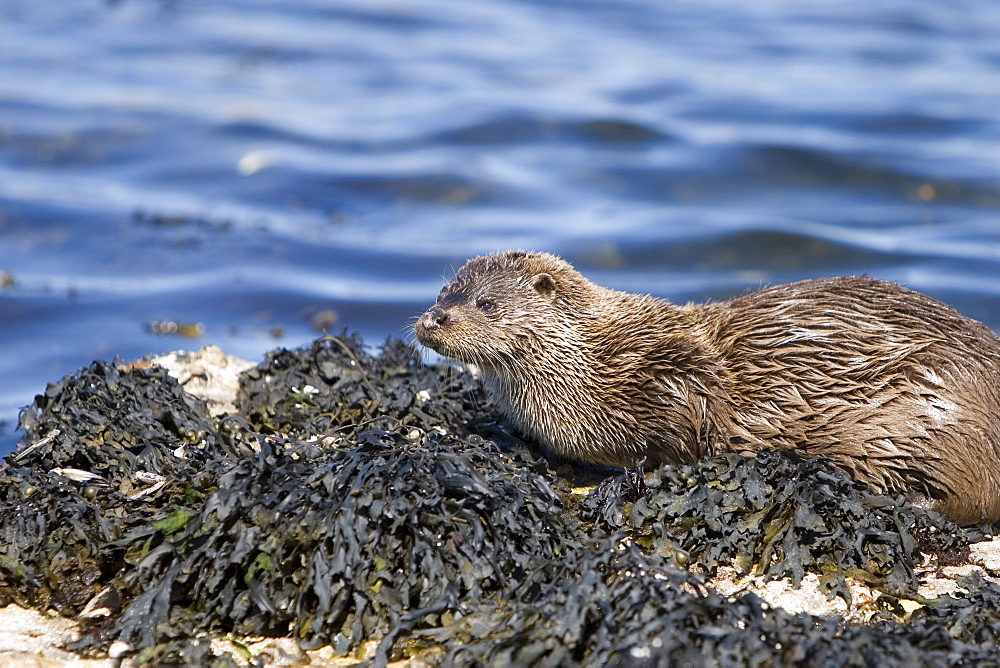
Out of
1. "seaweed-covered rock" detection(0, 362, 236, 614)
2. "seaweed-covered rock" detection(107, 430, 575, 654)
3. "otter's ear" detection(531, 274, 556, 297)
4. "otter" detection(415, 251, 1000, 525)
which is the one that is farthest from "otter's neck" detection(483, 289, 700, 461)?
"seaweed-covered rock" detection(0, 362, 236, 614)

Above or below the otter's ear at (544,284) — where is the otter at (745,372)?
below

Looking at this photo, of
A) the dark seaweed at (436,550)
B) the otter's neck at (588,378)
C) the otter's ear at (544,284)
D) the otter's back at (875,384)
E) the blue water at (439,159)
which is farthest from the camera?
the blue water at (439,159)

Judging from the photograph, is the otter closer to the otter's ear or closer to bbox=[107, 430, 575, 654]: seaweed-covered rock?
the otter's ear

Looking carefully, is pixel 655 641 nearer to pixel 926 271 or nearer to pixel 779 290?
pixel 779 290

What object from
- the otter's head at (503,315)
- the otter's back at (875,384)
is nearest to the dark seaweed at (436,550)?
the otter's back at (875,384)

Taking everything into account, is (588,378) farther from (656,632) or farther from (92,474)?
(92,474)

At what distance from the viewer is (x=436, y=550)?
3924mm

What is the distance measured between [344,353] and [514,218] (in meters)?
6.11

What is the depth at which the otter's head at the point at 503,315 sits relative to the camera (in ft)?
17.5

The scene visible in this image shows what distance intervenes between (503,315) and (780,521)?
1.71m

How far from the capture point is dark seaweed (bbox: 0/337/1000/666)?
345 centimetres

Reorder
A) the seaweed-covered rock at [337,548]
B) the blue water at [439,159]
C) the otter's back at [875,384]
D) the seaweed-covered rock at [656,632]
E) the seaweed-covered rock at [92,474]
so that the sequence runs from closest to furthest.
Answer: the seaweed-covered rock at [656,632]
the seaweed-covered rock at [337,548]
the seaweed-covered rock at [92,474]
the otter's back at [875,384]
the blue water at [439,159]

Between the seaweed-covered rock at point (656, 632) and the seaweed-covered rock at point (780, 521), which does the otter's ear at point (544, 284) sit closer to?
the seaweed-covered rock at point (780, 521)

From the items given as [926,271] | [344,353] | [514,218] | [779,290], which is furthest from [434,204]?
[779,290]
